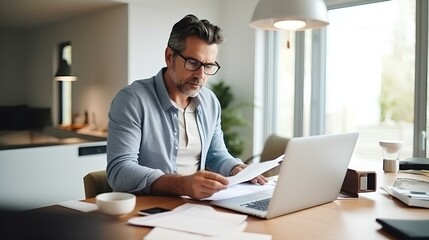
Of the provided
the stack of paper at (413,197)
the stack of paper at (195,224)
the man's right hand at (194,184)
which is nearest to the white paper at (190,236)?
the stack of paper at (195,224)

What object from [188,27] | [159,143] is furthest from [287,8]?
[159,143]

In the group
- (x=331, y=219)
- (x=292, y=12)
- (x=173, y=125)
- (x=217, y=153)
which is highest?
(x=292, y=12)

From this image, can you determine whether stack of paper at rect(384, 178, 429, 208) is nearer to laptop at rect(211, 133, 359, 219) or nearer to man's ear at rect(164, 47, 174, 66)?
laptop at rect(211, 133, 359, 219)

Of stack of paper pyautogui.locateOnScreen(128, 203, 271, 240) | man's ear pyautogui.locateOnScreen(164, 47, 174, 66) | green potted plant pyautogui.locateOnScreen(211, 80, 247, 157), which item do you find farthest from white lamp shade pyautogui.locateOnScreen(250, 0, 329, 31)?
green potted plant pyautogui.locateOnScreen(211, 80, 247, 157)

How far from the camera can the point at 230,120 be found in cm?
439

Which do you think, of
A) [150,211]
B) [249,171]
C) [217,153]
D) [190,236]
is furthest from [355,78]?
[190,236]

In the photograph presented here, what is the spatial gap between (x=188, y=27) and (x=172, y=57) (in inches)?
6.2

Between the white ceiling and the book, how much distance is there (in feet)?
9.27

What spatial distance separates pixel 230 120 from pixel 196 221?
10.6 feet

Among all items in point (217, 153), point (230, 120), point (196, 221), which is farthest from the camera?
point (230, 120)

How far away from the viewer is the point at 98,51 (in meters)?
3.86

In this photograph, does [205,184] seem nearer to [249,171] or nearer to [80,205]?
[249,171]

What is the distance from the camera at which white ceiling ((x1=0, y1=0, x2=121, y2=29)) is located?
318 centimetres

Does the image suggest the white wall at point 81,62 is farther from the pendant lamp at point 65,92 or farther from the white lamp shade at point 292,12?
the white lamp shade at point 292,12
